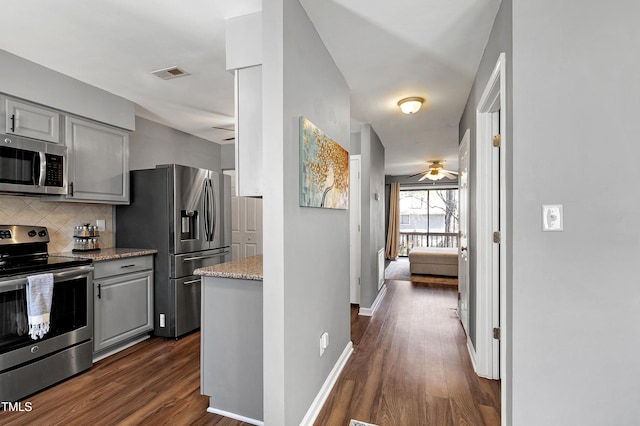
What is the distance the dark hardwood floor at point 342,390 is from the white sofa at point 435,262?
3.19 meters

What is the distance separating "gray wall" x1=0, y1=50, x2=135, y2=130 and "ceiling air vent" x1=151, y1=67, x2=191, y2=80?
0.75 metres

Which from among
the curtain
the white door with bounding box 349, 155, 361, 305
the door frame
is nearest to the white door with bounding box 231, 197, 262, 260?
the white door with bounding box 349, 155, 361, 305

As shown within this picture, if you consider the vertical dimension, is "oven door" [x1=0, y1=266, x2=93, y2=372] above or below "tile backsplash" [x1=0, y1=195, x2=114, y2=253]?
below

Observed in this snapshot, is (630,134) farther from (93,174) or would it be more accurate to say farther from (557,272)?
(93,174)

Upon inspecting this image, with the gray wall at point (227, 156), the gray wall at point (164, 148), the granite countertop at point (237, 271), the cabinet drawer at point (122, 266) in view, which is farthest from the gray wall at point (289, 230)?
the gray wall at point (227, 156)

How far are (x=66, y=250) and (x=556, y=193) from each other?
12.8 feet

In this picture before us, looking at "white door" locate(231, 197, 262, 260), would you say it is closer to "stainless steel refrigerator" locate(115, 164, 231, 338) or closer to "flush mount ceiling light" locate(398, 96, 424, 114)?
"stainless steel refrigerator" locate(115, 164, 231, 338)

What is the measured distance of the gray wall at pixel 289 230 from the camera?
1.61 metres

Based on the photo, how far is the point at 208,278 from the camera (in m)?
2.01

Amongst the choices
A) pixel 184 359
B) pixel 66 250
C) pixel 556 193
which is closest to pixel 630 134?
pixel 556 193

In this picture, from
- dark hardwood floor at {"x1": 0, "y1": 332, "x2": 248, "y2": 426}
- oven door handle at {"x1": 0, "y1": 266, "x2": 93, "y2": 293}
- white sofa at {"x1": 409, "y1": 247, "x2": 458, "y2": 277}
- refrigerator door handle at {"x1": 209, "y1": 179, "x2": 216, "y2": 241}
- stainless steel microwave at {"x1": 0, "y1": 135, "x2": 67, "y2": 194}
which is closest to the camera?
dark hardwood floor at {"x1": 0, "y1": 332, "x2": 248, "y2": 426}

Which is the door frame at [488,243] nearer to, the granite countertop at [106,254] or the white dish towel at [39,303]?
the granite countertop at [106,254]

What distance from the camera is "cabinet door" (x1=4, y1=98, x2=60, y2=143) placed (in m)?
2.36

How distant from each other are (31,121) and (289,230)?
2.39 metres
